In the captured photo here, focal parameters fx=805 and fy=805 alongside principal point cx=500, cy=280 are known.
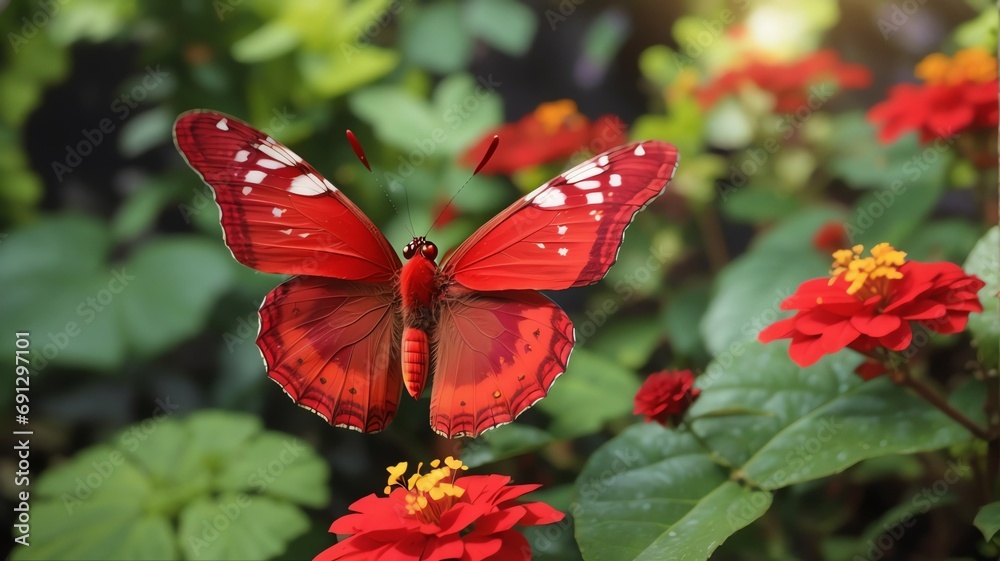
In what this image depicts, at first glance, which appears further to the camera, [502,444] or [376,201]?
[376,201]

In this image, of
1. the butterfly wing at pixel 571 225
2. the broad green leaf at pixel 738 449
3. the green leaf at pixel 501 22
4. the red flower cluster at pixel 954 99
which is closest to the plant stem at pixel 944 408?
the broad green leaf at pixel 738 449

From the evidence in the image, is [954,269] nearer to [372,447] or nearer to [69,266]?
[372,447]

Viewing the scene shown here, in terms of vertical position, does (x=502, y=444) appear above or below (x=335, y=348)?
below

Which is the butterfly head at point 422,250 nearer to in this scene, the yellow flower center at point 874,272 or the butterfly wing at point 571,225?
the butterfly wing at point 571,225

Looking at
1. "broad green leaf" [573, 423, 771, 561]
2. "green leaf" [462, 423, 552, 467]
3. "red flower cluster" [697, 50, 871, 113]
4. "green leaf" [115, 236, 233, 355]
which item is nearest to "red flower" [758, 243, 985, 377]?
"broad green leaf" [573, 423, 771, 561]

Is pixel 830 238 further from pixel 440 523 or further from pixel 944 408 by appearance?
pixel 440 523

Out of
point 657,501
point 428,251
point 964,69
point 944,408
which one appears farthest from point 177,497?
point 964,69

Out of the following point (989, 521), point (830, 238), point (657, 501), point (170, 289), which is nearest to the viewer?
point (989, 521)

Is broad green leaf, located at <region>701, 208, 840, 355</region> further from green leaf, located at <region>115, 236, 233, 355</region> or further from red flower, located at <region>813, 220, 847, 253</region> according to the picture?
green leaf, located at <region>115, 236, 233, 355</region>
